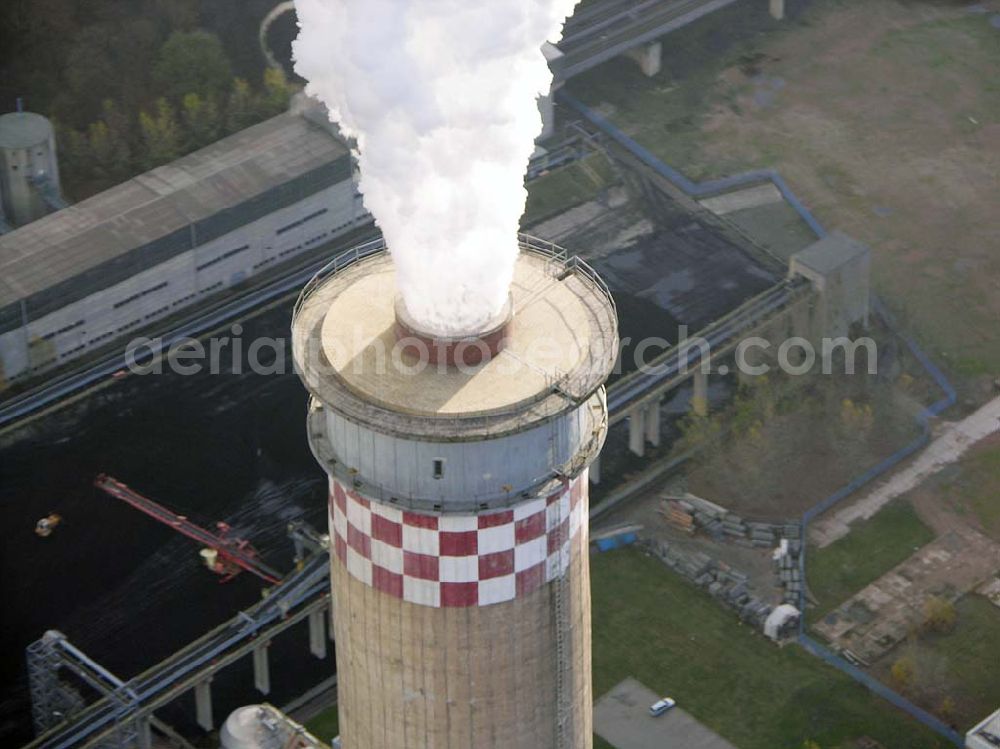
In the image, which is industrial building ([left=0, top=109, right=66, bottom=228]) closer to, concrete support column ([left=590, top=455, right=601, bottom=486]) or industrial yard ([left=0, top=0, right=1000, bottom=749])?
industrial yard ([left=0, top=0, right=1000, bottom=749])

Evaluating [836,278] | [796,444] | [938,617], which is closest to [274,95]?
[836,278]

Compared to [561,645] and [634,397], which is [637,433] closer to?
[634,397]

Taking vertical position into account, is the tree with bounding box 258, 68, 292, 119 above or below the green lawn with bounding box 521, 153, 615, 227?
above

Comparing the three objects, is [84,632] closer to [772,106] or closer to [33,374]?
[33,374]

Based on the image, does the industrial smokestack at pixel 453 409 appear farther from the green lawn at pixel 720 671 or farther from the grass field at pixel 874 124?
the grass field at pixel 874 124

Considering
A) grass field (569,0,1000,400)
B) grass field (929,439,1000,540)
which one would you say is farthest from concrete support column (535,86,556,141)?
grass field (929,439,1000,540)

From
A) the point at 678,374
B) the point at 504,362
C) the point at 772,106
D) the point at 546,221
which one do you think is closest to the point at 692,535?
the point at 678,374
